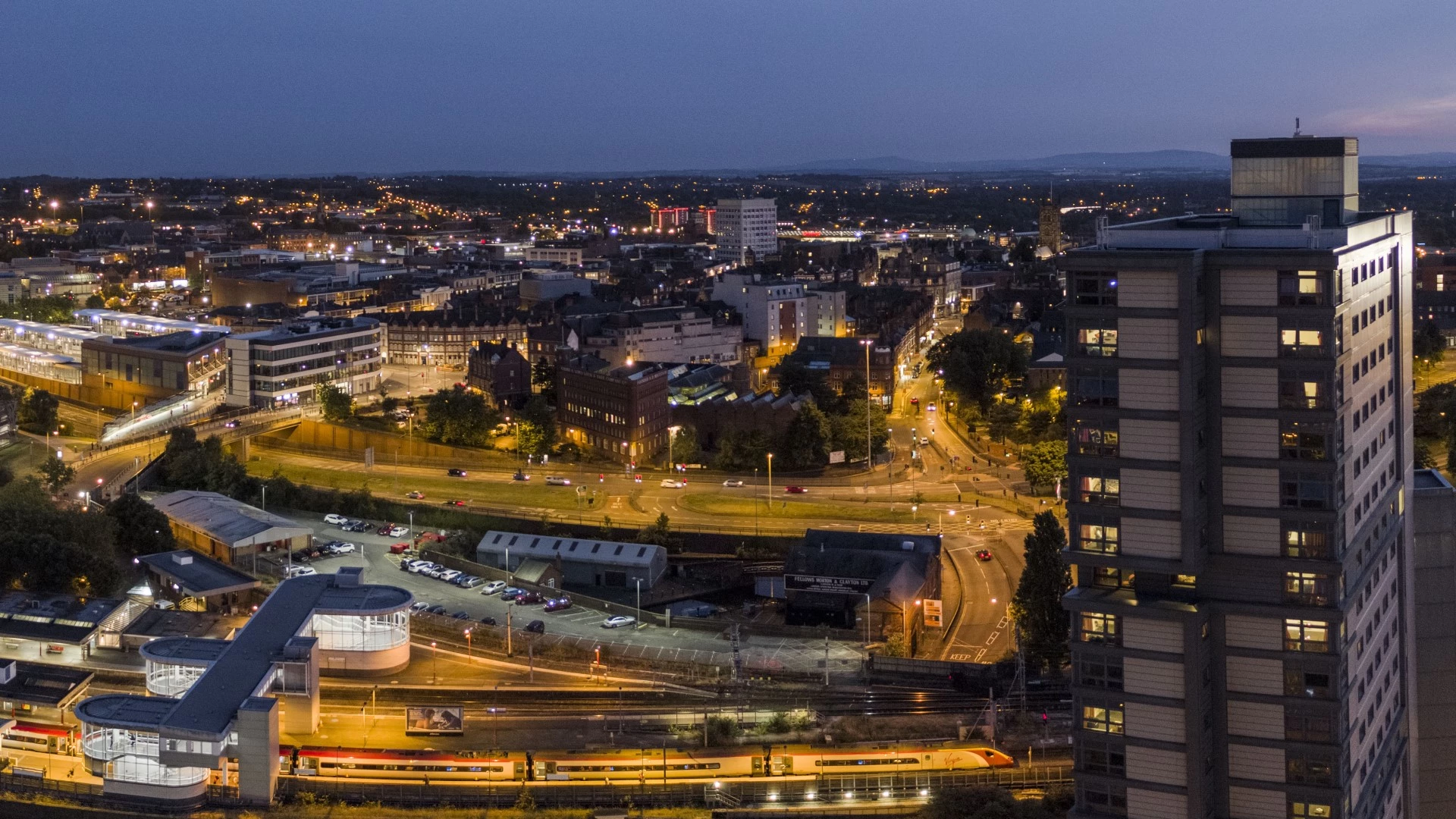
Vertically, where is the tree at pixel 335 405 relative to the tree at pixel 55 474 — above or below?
above

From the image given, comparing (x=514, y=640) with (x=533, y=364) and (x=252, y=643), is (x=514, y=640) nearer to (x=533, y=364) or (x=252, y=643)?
(x=252, y=643)

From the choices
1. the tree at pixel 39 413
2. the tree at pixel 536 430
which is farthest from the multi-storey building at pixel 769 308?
the tree at pixel 39 413

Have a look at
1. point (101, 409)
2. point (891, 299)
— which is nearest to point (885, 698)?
point (101, 409)

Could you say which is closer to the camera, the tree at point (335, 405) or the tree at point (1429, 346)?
the tree at point (335, 405)

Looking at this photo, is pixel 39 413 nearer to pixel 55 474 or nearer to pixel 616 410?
pixel 55 474

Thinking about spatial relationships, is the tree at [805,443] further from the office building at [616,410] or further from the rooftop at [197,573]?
the rooftop at [197,573]

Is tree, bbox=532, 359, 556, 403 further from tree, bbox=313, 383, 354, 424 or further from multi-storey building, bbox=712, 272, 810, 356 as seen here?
multi-storey building, bbox=712, 272, 810, 356
